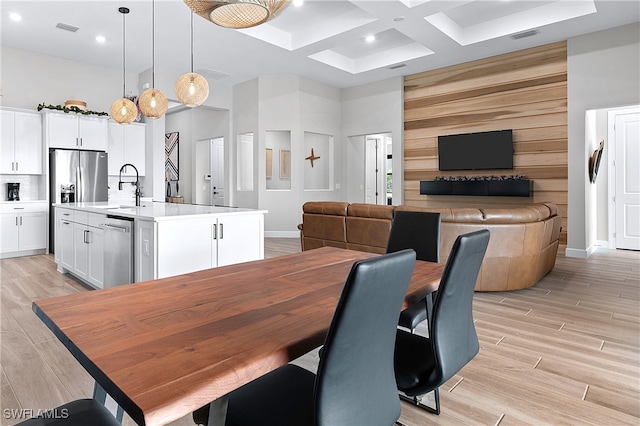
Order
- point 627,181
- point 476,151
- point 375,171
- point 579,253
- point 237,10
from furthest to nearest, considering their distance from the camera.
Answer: point 375,171 < point 476,151 < point 627,181 < point 579,253 < point 237,10

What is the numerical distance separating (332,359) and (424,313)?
49.6 inches

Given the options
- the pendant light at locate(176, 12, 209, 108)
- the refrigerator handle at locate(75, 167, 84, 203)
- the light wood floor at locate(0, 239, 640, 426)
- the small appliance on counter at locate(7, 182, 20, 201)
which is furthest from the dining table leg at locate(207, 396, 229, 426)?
the small appliance on counter at locate(7, 182, 20, 201)

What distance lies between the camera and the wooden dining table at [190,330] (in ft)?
2.48

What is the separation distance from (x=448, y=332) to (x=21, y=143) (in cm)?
700

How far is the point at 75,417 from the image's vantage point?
1.00 m

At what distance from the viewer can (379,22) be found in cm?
529

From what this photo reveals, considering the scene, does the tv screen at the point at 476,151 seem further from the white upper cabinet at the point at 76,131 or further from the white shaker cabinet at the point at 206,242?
the white upper cabinet at the point at 76,131

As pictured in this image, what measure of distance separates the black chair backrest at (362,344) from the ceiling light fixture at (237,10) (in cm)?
138

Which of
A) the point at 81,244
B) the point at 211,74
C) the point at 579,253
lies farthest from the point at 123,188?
the point at 579,253

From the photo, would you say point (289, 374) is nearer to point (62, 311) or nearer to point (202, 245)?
point (62, 311)

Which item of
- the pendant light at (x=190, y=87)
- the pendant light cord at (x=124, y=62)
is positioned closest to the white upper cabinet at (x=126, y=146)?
the pendant light cord at (x=124, y=62)

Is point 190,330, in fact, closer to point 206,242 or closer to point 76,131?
point 206,242

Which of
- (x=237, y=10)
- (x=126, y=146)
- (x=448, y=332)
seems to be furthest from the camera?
(x=126, y=146)

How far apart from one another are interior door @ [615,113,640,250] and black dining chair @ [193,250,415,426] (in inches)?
277
